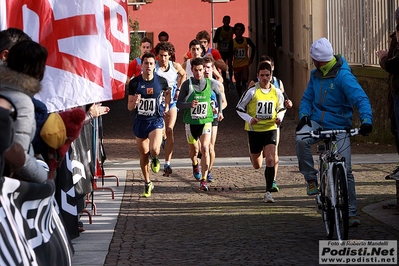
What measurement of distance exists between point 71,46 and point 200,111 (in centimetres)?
546

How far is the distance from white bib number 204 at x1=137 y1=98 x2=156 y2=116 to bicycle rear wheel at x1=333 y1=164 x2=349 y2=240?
4644 mm

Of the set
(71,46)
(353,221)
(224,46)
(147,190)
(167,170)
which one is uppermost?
(71,46)

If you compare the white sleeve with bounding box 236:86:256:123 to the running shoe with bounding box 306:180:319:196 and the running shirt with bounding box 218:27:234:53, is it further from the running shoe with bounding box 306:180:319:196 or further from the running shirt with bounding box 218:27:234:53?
the running shirt with bounding box 218:27:234:53

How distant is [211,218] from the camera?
10867mm

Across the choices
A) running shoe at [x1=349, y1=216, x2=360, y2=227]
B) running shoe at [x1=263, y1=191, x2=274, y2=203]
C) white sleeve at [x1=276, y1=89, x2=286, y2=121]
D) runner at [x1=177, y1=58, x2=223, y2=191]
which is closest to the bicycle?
running shoe at [x1=349, y1=216, x2=360, y2=227]

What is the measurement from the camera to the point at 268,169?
492 inches

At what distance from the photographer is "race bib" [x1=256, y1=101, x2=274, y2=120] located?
12570 millimetres

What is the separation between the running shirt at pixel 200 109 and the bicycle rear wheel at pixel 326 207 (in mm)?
4424

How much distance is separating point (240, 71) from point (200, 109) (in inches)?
638

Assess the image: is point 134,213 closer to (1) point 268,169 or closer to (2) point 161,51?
(1) point 268,169

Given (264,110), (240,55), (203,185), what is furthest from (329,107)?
(240,55)

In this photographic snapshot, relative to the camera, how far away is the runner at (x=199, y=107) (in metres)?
13.8

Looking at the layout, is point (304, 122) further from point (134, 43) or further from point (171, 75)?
point (134, 43)

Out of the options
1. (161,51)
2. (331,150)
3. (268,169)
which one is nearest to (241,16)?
(161,51)
